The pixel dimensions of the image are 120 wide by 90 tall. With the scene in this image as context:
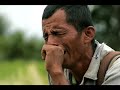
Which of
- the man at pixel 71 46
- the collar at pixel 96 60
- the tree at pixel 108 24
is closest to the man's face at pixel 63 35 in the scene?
the man at pixel 71 46

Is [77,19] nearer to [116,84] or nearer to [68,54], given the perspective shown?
[68,54]

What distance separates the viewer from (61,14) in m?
2.79

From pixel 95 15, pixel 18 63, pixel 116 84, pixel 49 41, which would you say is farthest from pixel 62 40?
pixel 18 63

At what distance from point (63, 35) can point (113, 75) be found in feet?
1.35

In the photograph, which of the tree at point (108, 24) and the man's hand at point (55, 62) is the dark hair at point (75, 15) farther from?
the tree at point (108, 24)

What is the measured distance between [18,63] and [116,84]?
8.08 meters

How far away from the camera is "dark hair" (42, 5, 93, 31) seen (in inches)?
110

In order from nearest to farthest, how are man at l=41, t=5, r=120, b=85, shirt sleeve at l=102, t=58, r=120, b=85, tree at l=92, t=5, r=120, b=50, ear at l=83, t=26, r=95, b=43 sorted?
shirt sleeve at l=102, t=58, r=120, b=85
man at l=41, t=5, r=120, b=85
ear at l=83, t=26, r=95, b=43
tree at l=92, t=5, r=120, b=50

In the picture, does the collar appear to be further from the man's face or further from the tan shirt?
the man's face

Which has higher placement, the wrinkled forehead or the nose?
the wrinkled forehead

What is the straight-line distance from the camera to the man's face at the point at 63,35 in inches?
108

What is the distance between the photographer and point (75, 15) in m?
2.80

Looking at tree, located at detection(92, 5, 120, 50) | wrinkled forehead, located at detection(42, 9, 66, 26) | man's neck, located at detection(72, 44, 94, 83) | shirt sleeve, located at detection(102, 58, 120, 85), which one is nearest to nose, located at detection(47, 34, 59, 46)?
wrinkled forehead, located at detection(42, 9, 66, 26)

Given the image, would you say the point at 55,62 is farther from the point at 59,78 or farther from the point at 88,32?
the point at 88,32
